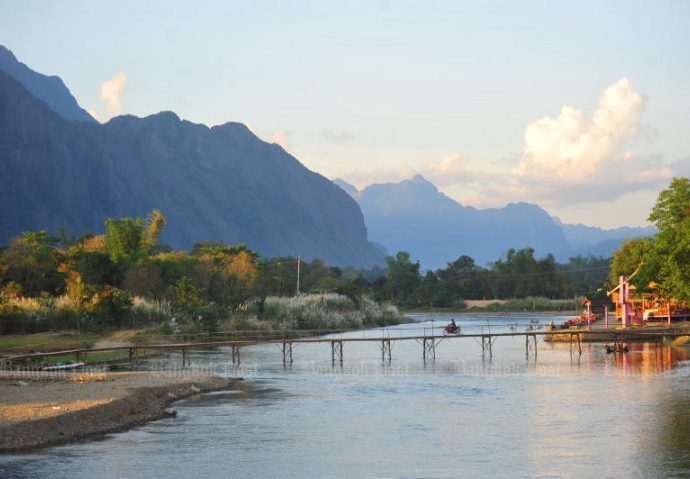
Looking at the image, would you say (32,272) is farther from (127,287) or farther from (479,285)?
(479,285)

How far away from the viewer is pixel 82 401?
131ft

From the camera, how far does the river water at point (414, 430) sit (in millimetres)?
30500

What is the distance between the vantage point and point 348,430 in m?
38.4

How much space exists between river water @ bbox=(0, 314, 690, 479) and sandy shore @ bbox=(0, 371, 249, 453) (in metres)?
1.22

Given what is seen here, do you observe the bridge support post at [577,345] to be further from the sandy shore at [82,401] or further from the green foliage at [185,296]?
the green foliage at [185,296]

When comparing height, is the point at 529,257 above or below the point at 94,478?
above

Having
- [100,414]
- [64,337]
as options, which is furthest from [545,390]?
[64,337]

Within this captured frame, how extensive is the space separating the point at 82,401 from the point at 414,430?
48.1ft

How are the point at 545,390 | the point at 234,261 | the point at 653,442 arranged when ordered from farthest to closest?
1. the point at 234,261
2. the point at 545,390
3. the point at 653,442

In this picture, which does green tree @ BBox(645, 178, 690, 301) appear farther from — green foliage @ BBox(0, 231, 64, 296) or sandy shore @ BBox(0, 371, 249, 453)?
green foliage @ BBox(0, 231, 64, 296)

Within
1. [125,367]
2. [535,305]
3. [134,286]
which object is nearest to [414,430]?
[125,367]

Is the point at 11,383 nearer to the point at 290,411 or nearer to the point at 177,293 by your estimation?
the point at 290,411

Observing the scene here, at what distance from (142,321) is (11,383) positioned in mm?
38638

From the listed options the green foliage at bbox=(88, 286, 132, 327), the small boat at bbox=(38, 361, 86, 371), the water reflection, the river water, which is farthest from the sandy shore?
the water reflection
